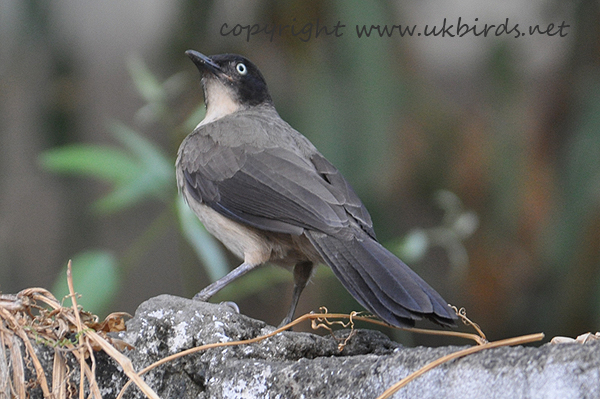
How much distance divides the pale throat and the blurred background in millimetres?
367

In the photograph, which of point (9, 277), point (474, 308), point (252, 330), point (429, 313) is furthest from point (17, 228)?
point (429, 313)

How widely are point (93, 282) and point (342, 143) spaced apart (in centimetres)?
215

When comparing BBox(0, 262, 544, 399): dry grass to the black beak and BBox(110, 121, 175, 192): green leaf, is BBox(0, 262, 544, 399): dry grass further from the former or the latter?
BBox(110, 121, 175, 192): green leaf

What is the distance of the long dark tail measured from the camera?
2.21 metres

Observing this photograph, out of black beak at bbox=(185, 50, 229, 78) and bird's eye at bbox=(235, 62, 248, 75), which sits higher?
black beak at bbox=(185, 50, 229, 78)

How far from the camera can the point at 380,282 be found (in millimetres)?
2406

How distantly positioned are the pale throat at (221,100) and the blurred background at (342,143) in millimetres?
367

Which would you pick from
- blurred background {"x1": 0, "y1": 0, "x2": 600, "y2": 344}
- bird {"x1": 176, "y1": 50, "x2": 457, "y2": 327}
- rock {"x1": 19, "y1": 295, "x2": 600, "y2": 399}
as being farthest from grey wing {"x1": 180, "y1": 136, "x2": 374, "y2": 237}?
blurred background {"x1": 0, "y1": 0, "x2": 600, "y2": 344}

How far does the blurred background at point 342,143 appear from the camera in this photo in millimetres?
4992

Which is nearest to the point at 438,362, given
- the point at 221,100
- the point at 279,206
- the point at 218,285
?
the point at 279,206

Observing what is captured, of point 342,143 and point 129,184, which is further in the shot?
point 342,143

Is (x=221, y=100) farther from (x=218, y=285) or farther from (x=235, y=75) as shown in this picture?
(x=218, y=285)

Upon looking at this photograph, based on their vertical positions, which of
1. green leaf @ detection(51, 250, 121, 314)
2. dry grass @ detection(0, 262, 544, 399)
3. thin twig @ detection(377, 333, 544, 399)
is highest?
dry grass @ detection(0, 262, 544, 399)

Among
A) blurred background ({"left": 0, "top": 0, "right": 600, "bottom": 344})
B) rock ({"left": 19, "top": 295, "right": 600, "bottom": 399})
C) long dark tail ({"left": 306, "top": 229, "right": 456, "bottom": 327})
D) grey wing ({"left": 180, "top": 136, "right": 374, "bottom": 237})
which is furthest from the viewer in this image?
blurred background ({"left": 0, "top": 0, "right": 600, "bottom": 344})
